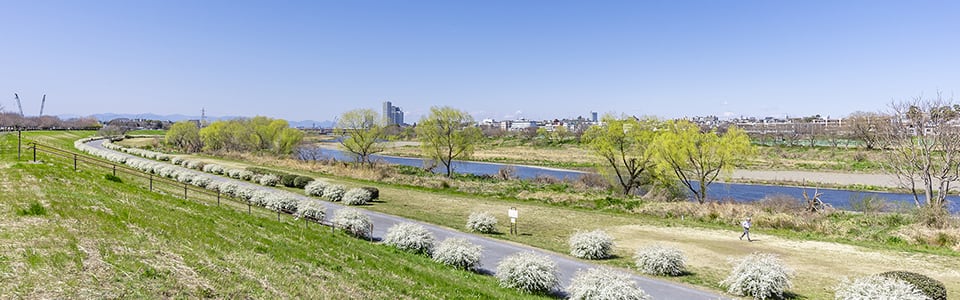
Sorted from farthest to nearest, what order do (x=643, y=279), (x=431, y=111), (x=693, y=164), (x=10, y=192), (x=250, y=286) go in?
(x=431, y=111) → (x=693, y=164) → (x=643, y=279) → (x=10, y=192) → (x=250, y=286)

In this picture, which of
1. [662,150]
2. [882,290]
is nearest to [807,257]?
[882,290]

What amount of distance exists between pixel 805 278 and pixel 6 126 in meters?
130

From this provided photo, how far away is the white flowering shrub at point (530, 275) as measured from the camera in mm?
14641

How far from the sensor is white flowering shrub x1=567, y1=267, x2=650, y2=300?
41.3ft

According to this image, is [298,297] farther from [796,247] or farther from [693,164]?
[693,164]

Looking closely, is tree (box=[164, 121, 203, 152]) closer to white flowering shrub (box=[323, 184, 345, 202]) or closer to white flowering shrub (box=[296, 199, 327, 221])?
white flowering shrub (box=[323, 184, 345, 202])

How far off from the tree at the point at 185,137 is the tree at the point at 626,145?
72841 millimetres

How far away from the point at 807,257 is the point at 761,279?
7.43 m

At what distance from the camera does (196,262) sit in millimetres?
10516

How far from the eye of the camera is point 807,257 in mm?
19828

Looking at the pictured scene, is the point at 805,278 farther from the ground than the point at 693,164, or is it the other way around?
the point at 693,164

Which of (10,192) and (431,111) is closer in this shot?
(10,192)

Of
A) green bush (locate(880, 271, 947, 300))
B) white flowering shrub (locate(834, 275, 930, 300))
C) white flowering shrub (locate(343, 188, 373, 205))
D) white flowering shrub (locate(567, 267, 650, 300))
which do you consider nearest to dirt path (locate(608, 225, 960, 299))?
green bush (locate(880, 271, 947, 300))

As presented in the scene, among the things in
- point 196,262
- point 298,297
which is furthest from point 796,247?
point 196,262
